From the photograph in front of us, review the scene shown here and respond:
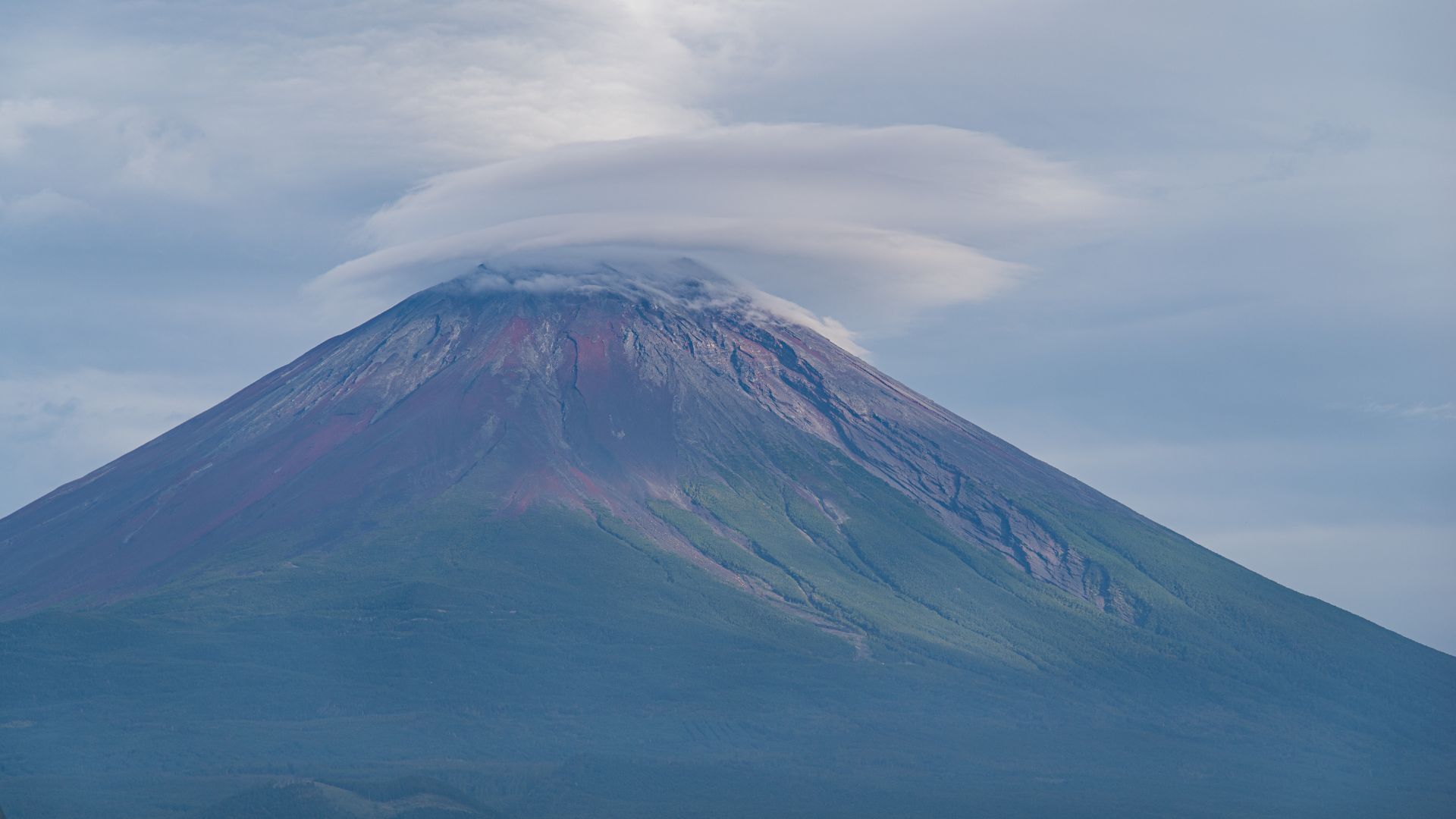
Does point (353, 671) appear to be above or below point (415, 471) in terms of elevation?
below

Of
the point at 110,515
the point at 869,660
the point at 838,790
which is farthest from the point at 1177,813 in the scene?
the point at 110,515

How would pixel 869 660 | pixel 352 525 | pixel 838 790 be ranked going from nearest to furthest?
pixel 838 790, pixel 869 660, pixel 352 525

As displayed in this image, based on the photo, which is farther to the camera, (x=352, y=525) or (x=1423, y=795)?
(x=352, y=525)

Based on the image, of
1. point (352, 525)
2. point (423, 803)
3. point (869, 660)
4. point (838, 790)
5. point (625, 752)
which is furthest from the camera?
point (352, 525)

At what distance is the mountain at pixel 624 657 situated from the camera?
13512cm

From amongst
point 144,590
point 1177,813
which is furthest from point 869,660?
point 144,590

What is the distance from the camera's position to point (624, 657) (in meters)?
158

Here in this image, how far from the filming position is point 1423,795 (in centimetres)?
15238

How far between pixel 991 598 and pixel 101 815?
102 meters

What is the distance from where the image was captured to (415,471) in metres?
187

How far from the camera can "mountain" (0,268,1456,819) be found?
135 metres

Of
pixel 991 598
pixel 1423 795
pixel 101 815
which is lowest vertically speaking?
pixel 101 815

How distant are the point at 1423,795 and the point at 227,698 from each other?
4234 inches

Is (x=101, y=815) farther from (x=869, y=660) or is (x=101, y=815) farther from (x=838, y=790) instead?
(x=869, y=660)
